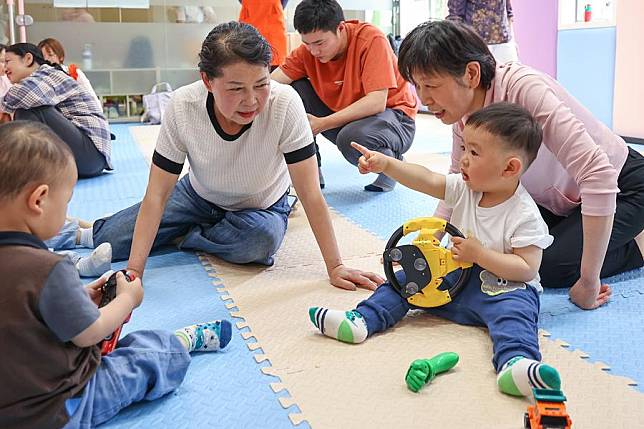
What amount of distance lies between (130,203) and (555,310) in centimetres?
173

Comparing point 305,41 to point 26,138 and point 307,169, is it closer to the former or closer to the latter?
point 307,169

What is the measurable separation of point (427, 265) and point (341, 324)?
8.7 inches

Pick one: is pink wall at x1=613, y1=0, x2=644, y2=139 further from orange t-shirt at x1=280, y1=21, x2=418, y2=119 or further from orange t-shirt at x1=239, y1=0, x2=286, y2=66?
orange t-shirt at x1=239, y1=0, x2=286, y2=66

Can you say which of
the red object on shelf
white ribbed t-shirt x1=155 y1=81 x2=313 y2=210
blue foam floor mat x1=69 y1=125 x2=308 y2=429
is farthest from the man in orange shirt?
the red object on shelf

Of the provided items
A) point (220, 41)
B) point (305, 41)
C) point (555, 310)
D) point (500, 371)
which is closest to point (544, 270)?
point (555, 310)

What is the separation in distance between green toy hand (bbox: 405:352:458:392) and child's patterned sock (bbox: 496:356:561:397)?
99 mm

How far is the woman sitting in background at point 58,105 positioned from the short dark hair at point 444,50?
2.06m

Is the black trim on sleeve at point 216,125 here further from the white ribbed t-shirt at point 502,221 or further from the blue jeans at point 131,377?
the blue jeans at point 131,377

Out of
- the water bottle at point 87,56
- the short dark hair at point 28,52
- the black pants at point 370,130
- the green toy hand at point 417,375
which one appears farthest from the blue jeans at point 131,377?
the water bottle at point 87,56

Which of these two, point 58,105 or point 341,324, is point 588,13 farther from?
point 341,324

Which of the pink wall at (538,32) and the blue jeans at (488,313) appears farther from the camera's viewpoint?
the pink wall at (538,32)

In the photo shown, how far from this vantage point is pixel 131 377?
3.52ft

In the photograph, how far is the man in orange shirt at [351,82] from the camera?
252 cm

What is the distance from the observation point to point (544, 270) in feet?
5.36
